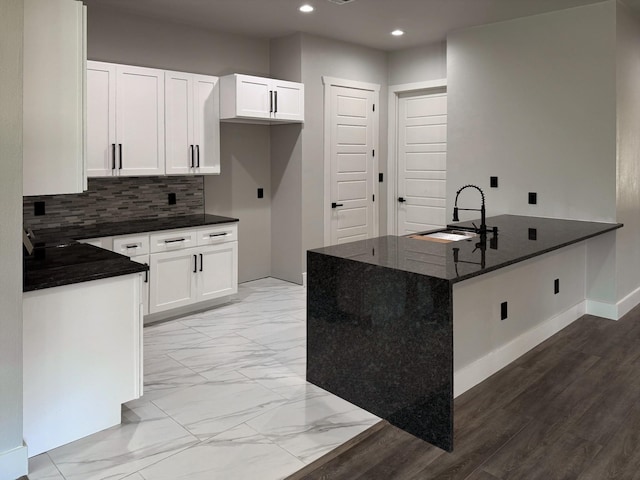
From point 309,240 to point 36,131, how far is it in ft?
12.2

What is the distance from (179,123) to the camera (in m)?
4.82

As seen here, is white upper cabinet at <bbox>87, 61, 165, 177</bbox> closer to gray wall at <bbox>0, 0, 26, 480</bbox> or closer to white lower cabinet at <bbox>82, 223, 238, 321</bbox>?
white lower cabinet at <bbox>82, 223, 238, 321</bbox>

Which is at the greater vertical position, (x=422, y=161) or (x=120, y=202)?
(x=422, y=161)

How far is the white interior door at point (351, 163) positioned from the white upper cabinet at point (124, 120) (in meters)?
2.08

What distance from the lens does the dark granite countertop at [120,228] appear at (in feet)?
13.4

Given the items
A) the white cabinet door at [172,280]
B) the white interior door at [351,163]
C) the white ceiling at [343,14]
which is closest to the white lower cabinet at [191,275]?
the white cabinet door at [172,280]

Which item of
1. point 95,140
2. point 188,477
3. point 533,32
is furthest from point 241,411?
point 533,32

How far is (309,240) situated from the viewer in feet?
19.4

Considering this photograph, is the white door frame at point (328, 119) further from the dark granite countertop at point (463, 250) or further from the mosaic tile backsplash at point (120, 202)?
the dark granite countertop at point (463, 250)

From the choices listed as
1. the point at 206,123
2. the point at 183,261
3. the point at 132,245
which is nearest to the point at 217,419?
the point at 132,245

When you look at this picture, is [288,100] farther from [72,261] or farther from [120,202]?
[72,261]

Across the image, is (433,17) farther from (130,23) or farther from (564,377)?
(564,377)

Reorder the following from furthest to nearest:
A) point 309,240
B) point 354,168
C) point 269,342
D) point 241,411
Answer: point 354,168 → point 309,240 → point 269,342 → point 241,411

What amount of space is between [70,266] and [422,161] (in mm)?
4601
